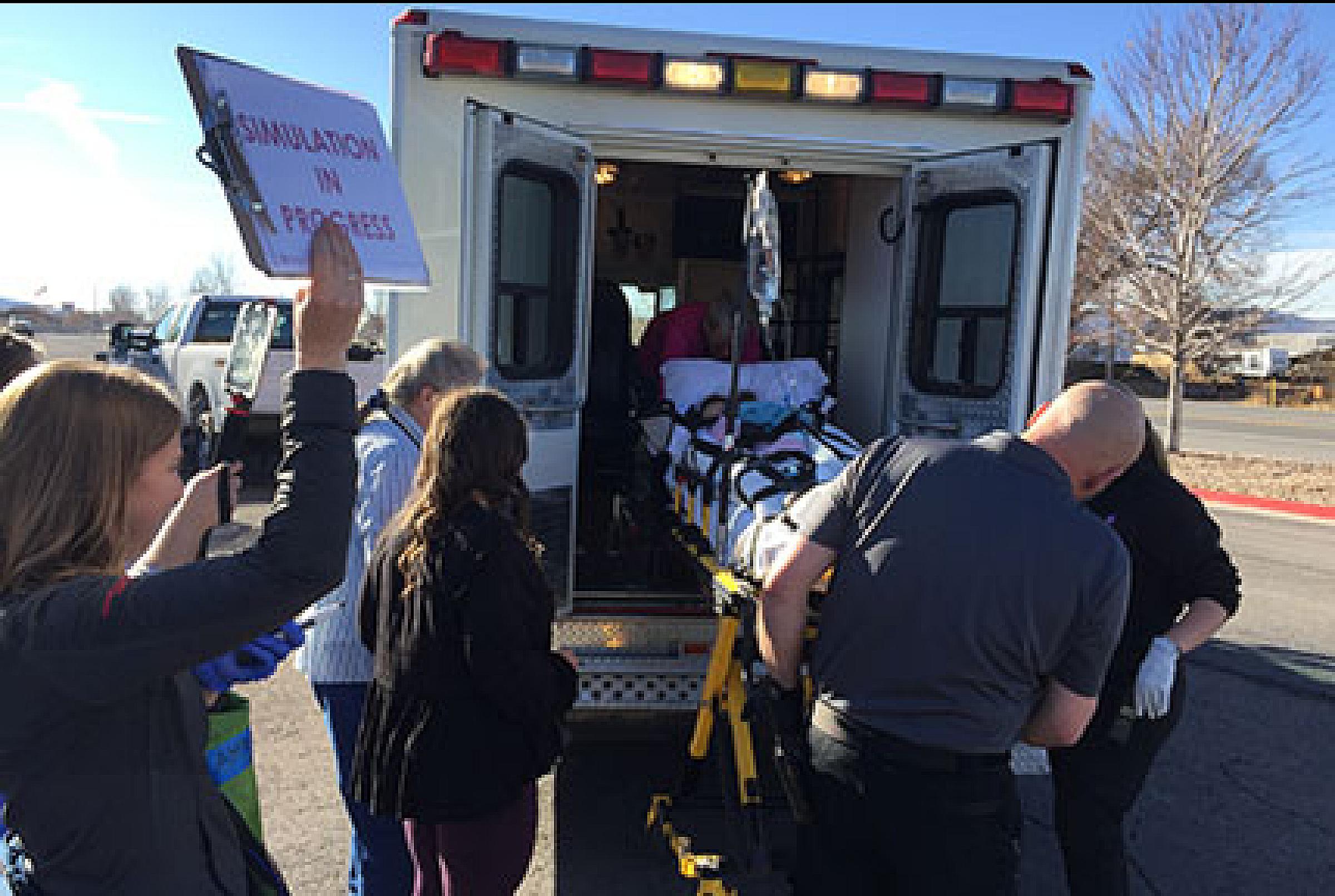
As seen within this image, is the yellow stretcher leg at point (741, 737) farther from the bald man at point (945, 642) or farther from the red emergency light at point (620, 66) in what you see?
the red emergency light at point (620, 66)

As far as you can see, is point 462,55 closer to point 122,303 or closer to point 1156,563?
point 1156,563

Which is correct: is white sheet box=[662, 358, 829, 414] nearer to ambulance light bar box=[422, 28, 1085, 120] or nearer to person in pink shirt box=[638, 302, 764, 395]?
person in pink shirt box=[638, 302, 764, 395]

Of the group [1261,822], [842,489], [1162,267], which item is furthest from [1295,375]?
[842,489]

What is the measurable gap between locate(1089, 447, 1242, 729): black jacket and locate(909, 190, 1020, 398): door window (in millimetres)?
1627

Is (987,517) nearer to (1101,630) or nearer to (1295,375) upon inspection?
(1101,630)

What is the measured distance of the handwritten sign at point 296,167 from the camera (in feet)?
4.60

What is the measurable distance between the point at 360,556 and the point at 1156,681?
222 centimetres

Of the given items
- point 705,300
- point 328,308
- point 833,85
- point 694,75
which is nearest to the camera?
point 328,308

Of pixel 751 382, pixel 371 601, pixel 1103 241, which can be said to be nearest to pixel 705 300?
pixel 751 382

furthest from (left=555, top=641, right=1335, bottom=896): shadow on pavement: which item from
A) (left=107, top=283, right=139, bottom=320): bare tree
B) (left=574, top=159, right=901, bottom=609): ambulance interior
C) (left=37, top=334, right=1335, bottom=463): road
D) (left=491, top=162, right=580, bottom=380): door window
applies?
(left=107, top=283, right=139, bottom=320): bare tree

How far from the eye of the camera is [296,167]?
4.91 feet

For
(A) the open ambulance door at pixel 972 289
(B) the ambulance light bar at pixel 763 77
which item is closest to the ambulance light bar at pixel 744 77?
(B) the ambulance light bar at pixel 763 77

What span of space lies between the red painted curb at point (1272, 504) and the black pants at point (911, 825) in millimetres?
12320

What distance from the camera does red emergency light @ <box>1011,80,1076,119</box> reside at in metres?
4.13
